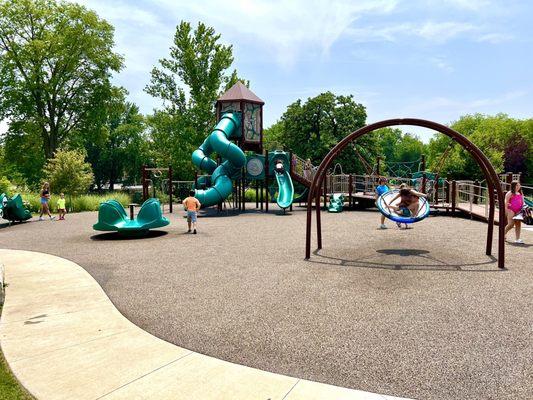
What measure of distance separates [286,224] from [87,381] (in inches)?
531

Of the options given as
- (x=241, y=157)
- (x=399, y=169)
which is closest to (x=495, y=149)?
(x=399, y=169)

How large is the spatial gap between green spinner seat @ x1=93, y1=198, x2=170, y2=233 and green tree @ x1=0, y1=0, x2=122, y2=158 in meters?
30.3

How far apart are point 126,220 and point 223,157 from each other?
9350mm

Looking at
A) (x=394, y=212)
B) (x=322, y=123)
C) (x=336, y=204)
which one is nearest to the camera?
(x=394, y=212)

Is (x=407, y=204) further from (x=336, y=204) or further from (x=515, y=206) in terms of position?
(x=336, y=204)

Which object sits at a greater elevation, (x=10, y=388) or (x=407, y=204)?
(x=407, y=204)

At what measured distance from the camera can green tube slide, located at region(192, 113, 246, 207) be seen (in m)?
21.9

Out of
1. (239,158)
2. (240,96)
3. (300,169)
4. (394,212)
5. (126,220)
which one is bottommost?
(126,220)

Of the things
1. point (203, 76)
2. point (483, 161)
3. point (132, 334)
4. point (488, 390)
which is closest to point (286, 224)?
point (483, 161)

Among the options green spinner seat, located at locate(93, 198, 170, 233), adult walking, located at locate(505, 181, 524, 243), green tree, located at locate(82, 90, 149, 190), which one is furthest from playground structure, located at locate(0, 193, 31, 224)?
green tree, located at locate(82, 90, 149, 190)

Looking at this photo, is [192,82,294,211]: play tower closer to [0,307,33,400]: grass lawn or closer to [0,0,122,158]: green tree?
[0,307,33,400]: grass lawn

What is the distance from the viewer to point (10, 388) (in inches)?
144

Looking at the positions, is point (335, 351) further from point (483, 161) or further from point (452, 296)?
point (483, 161)

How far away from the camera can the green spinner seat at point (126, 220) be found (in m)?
13.3
